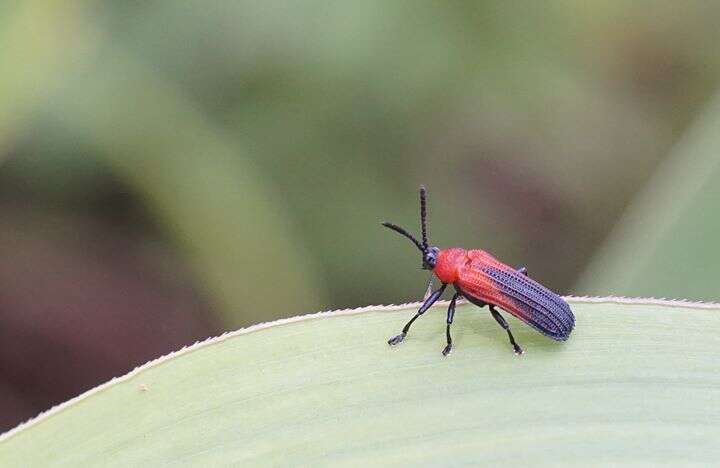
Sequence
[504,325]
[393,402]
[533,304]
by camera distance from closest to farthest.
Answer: [393,402]
[504,325]
[533,304]

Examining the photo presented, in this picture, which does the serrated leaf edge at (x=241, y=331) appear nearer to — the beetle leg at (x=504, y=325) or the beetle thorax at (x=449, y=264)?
the beetle leg at (x=504, y=325)

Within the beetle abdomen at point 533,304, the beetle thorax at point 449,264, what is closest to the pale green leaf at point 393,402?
the beetle abdomen at point 533,304

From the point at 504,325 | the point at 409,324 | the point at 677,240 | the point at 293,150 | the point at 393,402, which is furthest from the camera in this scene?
the point at 293,150

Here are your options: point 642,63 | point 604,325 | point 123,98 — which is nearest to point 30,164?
point 123,98

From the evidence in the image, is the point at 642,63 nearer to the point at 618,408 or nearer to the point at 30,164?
the point at 618,408

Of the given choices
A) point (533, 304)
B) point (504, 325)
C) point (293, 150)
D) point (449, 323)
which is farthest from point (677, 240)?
point (293, 150)

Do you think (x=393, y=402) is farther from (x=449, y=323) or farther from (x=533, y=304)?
(x=533, y=304)
